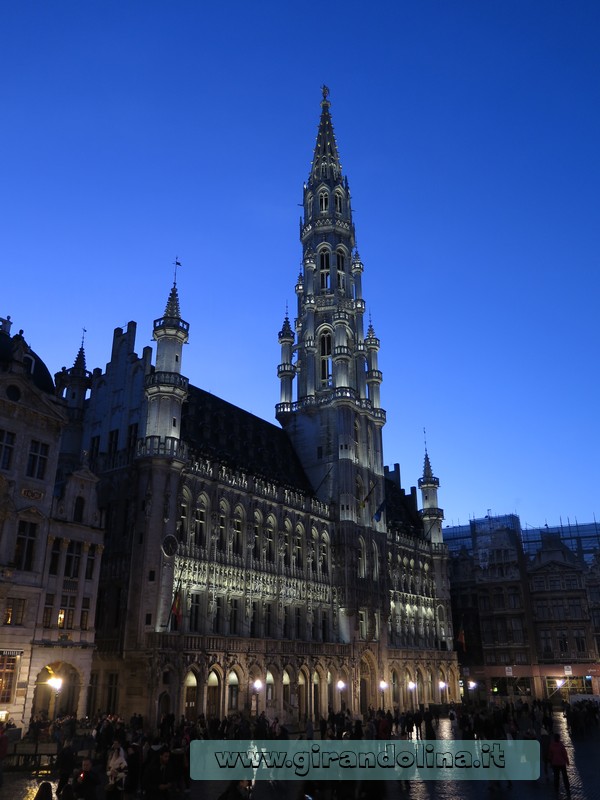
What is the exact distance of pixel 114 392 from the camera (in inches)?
2117

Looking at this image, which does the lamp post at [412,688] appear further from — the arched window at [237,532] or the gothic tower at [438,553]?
the arched window at [237,532]

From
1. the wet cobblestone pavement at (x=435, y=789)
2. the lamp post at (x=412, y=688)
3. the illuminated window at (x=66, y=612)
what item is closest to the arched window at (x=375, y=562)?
the lamp post at (x=412, y=688)

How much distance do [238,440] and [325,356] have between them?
1957 centimetres

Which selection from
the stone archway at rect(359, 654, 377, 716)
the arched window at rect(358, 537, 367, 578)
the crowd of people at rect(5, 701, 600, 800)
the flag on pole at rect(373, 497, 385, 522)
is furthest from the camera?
the arched window at rect(358, 537, 367, 578)

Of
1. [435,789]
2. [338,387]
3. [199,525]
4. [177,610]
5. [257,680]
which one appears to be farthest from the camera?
[338,387]

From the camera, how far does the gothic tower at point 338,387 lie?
6744 cm

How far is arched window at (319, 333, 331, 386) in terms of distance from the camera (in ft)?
247

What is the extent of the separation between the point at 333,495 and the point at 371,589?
10076mm

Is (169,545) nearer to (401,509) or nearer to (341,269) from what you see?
(341,269)

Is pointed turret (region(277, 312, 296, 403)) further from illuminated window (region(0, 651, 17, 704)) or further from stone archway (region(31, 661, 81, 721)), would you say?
illuminated window (region(0, 651, 17, 704))

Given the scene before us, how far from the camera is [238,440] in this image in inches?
2422

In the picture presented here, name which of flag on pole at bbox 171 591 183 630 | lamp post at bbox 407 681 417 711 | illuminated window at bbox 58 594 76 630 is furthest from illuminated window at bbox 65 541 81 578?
lamp post at bbox 407 681 417 711

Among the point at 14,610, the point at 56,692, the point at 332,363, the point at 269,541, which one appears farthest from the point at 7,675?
the point at 332,363

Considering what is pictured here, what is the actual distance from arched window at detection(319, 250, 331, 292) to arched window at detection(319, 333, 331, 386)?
6.36 m
